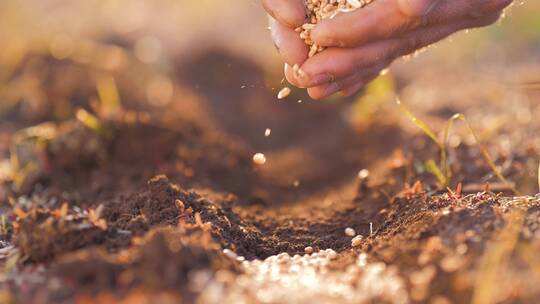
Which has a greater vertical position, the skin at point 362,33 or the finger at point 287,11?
the finger at point 287,11

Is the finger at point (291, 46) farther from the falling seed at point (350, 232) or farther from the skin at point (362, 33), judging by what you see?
the falling seed at point (350, 232)

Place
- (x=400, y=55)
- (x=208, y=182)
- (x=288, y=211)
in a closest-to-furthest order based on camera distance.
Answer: (x=400, y=55)
(x=288, y=211)
(x=208, y=182)

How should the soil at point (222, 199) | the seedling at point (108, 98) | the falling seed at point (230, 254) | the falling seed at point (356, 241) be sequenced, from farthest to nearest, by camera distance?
the seedling at point (108, 98) < the falling seed at point (356, 241) < the falling seed at point (230, 254) < the soil at point (222, 199)

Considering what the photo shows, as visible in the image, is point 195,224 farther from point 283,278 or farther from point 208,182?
point 208,182

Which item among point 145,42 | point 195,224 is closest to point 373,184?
point 195,224

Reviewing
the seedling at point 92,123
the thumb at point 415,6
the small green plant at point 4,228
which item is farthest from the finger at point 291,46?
the seedling at point 92,123

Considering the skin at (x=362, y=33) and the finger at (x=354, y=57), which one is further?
the finger at (x=354, y=57)

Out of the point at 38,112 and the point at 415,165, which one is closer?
the point at 415,165
